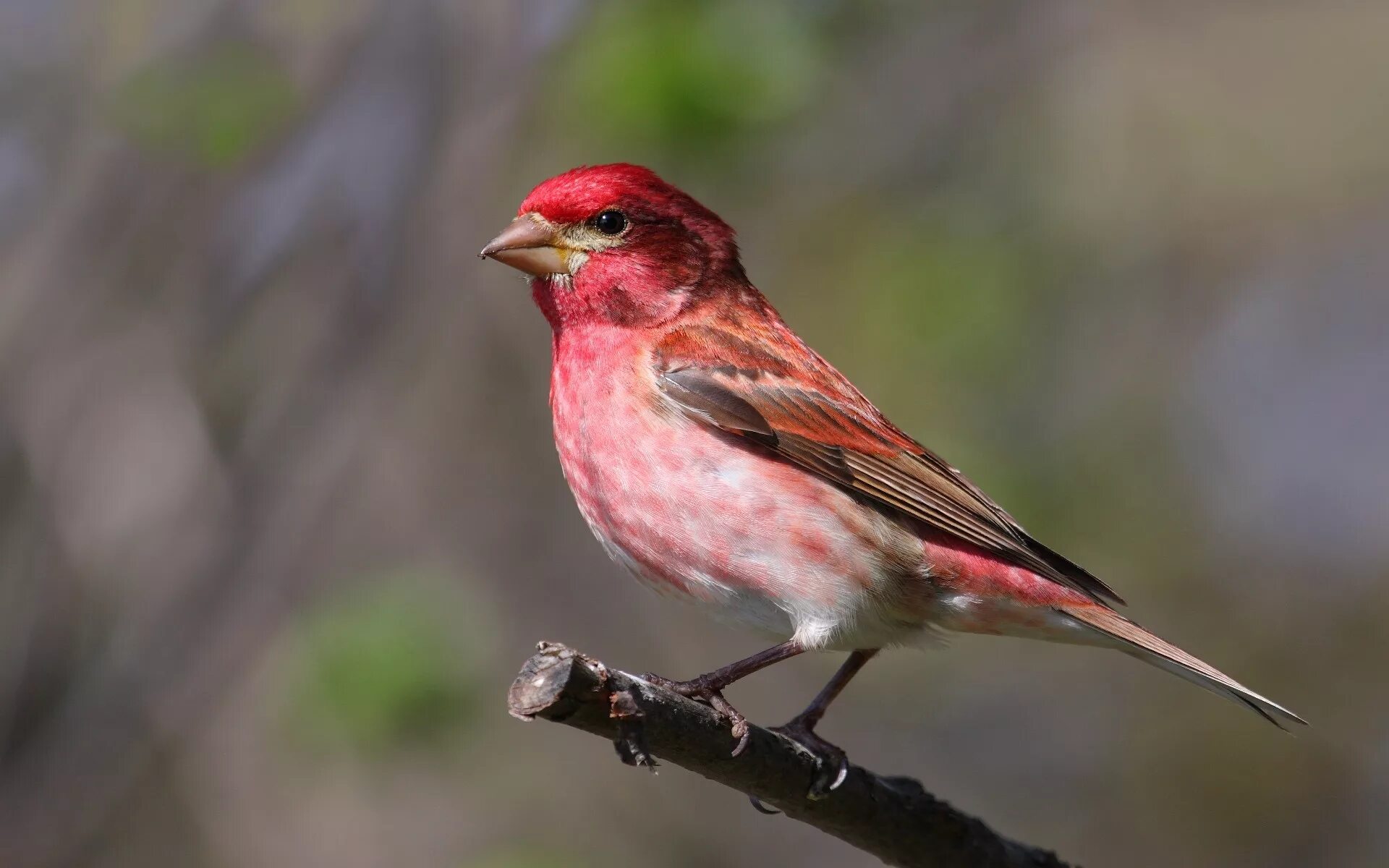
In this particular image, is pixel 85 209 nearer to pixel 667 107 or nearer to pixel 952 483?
pixel 667 107

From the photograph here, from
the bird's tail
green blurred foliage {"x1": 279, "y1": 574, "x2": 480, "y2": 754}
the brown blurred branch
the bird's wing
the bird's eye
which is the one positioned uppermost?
the bird's eye

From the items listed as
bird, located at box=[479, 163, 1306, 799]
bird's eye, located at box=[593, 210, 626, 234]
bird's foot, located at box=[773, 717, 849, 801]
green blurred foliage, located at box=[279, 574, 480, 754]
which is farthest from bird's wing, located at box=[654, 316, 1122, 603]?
green blurred foliage, located at box=[279, 574, 480, 754]

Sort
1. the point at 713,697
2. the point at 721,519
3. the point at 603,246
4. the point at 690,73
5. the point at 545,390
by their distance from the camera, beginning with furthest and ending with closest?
1. the point at 545,390
2. the point at 690,73
3. the point at 603,246
4. the point at 721,519
5. the point at 713,697

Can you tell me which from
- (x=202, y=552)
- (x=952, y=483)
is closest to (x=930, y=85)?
(x=952, y=483)

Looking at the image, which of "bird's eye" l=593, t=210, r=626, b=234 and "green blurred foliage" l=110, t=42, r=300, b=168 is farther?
"green blurred foliage" l=110, t=42, r=300, b=168

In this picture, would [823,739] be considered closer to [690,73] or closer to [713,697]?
[713,697]

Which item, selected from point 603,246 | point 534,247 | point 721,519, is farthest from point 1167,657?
point 534,247

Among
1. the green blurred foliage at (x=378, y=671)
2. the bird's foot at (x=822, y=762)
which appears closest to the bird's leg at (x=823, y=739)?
the bird's foot at (x=822, y=762)

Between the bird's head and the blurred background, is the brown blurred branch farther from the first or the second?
the blurred background
